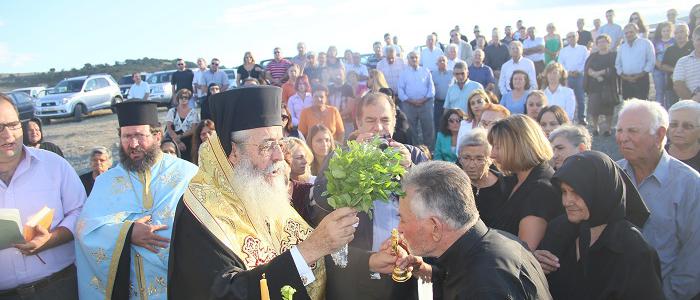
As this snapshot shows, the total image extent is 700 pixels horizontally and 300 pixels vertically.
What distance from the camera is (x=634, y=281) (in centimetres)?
338

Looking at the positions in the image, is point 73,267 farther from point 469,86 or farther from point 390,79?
point 390,79

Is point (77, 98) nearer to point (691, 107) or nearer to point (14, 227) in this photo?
point (14, 227)

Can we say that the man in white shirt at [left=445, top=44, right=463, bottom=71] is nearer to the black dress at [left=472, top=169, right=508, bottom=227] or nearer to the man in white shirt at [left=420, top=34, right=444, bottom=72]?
the man in white shirt at [left=420, top=34, right=444, bottom=72]

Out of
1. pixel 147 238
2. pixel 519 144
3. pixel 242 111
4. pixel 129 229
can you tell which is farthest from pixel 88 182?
pixel 519 144

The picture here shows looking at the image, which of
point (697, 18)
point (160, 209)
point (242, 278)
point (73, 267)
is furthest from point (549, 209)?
point (697, 18)

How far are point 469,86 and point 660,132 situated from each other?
20.4ft

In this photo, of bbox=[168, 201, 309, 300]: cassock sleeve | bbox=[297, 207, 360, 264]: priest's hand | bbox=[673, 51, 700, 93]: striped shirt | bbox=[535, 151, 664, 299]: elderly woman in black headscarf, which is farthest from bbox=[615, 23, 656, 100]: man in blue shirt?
bbox=[168, 201, 309, 300]: cassock sleeve

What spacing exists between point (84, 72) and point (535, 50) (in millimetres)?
47585

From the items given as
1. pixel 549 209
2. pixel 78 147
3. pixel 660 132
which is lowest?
pixel 78 147

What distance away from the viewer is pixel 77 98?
24.7 meters

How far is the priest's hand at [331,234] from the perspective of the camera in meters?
2.94

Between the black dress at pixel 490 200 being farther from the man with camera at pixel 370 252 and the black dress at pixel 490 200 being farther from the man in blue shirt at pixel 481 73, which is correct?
the man in blue shirt at pixel 481 73

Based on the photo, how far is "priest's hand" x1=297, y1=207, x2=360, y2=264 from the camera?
2939 mm

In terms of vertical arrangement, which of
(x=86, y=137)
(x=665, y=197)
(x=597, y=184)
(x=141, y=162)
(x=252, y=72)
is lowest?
(x=86, y=137)
